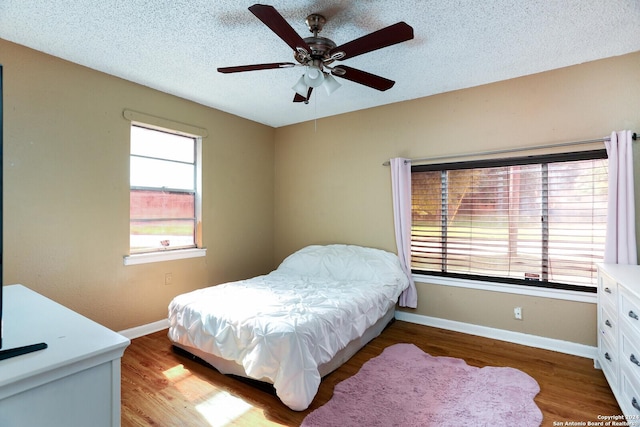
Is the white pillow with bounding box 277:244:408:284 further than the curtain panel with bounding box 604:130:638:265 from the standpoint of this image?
Yes

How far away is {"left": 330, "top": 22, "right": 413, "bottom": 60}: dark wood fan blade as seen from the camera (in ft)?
5.44

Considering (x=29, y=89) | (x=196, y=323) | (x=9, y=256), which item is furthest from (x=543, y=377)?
(x=29, y=89)

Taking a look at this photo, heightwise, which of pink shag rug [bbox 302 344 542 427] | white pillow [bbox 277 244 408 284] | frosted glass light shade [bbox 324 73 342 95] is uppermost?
frosted glass light shade [bbox 324 73 342 95]

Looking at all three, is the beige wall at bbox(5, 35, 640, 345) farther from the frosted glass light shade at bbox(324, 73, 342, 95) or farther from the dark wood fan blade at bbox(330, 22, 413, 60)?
the dark wood fan blade at bbox(330, 22, 413, 60)

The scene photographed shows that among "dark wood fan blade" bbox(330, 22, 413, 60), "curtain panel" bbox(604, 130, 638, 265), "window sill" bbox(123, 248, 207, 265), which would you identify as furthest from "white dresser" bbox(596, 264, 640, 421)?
"window sill" bbox(123, 248, 207, 265)

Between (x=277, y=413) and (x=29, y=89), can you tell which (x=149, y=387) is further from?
(x=29, y=89)

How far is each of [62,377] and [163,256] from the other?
2.58 meters

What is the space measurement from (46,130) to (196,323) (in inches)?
78.3

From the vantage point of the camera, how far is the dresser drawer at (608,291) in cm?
203

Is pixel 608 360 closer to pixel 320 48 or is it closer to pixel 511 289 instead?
pixel 511 289

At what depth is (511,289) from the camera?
3033mm

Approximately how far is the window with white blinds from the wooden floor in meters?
0.71

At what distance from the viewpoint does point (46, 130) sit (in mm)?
2551

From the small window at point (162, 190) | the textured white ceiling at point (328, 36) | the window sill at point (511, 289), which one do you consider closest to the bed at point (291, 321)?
the window sill at point (511, 289)
